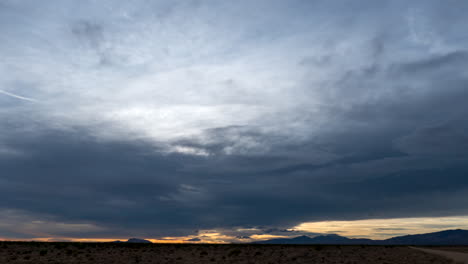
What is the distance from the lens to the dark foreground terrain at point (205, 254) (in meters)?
65.6

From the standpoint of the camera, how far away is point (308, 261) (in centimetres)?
6444

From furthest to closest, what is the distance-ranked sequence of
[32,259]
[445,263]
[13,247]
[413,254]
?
[13,247] < [413,254] < [32,259] < [445,263]

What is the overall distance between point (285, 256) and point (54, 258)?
40546mm

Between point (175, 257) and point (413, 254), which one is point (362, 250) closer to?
point (413, 254)

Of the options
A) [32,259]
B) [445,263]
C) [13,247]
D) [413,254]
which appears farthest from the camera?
[13,247]

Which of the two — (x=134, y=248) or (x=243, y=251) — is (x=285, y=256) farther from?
(x=134, y=248)

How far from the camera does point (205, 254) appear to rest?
72.2 metres

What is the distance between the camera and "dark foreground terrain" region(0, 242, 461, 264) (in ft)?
215

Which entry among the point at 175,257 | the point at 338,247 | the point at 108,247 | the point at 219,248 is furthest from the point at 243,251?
the point at 108,247

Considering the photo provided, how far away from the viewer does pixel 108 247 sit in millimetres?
79875

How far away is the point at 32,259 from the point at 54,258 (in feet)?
11.4

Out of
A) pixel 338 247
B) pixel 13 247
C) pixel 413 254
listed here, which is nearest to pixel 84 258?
pixel 13 247

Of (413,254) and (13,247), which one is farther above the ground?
(13,247)

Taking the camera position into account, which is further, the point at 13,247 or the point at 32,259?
the point at 13,247
